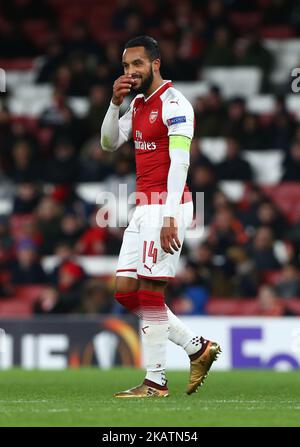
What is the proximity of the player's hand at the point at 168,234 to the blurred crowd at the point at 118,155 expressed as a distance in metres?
6.72

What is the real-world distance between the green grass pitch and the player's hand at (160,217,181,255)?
96 cm

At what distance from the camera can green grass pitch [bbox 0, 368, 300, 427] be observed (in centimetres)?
658

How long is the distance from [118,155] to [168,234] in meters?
9.32

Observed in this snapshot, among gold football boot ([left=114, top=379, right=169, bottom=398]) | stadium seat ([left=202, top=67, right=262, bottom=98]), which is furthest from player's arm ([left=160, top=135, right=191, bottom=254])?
stadium seat ([left=202, top=67, right=262, bottom=98])

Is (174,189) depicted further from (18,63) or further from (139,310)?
(18,63)

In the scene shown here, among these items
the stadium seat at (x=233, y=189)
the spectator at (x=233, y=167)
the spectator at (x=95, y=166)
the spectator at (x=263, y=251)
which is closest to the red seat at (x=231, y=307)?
the spectator at (x=263, y=251)

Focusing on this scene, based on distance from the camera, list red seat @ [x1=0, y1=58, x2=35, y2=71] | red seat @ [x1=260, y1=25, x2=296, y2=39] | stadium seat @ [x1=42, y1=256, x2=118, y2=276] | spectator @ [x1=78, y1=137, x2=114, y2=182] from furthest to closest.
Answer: red seat @ [x1=0, y1=58, x2=35, y2=71] < red seat @ [x1=260, y1=25, x2=296, y2=39] < spectator @ [x1=78, y1=137, x2=114, y2=182] < stadium seat @ [x1=42, y1=256, x2=118, y2=276]

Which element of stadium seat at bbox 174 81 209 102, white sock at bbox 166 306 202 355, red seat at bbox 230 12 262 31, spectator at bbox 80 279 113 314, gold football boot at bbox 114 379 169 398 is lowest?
gold football boot at bbox 114 379 169 398

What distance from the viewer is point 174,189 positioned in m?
7.93

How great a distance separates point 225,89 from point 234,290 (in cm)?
468

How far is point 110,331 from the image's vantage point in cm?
1383

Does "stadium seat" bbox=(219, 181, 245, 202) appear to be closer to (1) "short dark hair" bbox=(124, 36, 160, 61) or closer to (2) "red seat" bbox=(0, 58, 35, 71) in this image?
(2) "red seat" bbox=(0, 58, 35, 71)

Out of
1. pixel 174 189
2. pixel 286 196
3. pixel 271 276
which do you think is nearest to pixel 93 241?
pixel 271 276

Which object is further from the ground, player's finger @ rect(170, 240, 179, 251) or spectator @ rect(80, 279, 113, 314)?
player's finger @ rect(170, 240, 179, 251)
